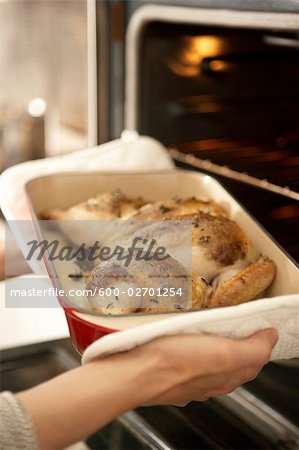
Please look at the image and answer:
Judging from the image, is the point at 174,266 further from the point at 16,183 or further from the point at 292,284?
the point at 16,183

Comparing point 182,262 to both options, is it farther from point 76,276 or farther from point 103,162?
point 103,162

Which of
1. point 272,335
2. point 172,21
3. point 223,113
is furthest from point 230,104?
point 272,335

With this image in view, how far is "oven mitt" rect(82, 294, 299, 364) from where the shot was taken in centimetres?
66

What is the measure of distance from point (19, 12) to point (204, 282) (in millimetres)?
1015

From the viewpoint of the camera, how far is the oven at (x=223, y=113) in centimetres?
106

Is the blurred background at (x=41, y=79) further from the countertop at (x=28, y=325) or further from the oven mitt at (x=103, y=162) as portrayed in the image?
the countertop at (x=28, y=325)

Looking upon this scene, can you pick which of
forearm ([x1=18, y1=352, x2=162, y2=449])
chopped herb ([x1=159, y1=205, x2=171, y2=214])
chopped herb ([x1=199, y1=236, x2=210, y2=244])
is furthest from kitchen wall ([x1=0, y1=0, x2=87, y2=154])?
forearm ([x1=18, y1=352, x2=162, y2=449])

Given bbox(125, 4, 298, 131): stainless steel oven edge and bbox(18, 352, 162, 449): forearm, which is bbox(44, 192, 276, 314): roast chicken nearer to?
bbox(18, 352, 162, 449): forearm

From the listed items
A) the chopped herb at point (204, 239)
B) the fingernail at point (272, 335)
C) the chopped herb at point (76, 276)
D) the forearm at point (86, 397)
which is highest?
the chopped herb at point (204, 239)

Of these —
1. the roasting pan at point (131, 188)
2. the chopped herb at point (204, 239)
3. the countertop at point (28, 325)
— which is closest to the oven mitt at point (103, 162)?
the roasting pan at point (131, 188)

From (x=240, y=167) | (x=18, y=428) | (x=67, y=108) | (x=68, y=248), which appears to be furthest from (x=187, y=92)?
(x=18, y=428)

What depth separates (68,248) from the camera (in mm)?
962

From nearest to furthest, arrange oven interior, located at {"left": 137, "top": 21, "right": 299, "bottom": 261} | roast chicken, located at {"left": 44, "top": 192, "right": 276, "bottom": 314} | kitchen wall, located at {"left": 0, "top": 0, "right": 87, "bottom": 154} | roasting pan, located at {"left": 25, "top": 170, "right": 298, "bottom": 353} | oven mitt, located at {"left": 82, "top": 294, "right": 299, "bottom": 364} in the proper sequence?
oven mitt, located at {"left": 82, "top": 294, "right": 299, "bottom": 364} → roast chicken, located at {"left": 44, "top": 192, "right": 276, "bottom": 314} → roasting pan, located at {"left": 25, "top": 170, "right": 298, "bottom": 353} → oven interior, located at {"left": 137, "top": 21, "right": 299, "bottom": 261} → kitchen wall, located at {"left": 0, "top": 0, "right": 87, "bottom": 154}

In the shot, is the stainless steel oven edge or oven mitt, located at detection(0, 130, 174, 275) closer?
the stainless steel oven edge
